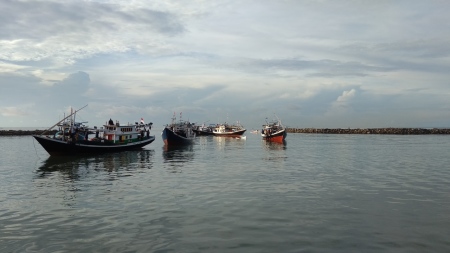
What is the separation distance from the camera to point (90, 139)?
2137 inches

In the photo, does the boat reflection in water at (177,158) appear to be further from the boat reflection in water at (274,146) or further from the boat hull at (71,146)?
the boat reflection in water at (274,146)

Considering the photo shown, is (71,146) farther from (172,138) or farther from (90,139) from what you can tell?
(172,138)

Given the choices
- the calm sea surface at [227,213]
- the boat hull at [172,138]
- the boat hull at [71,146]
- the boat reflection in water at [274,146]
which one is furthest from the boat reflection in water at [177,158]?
the boat reflection in water at [274,146]

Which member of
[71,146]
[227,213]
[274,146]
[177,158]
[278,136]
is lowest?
[227,213]

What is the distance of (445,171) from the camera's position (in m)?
30.9

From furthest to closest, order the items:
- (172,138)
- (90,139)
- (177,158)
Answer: (172,138), (90,139), (177,158)

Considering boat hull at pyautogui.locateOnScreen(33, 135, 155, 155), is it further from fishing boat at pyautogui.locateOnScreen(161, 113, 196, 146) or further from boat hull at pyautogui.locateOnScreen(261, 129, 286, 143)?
boat hull at pyautogui.locateOnScreen(261, 129, 286, 143)

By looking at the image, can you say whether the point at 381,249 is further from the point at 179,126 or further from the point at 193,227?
the point at 179,126

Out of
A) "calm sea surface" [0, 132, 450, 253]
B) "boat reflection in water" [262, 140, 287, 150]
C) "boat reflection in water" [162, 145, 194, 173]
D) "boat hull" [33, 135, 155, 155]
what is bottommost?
"calm sea surface" [0, 132, 450, 253]

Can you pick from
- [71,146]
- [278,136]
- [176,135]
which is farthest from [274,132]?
[71,146]

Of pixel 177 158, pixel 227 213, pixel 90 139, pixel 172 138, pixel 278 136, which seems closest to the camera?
pixel 227 213

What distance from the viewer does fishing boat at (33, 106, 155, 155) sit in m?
46.2

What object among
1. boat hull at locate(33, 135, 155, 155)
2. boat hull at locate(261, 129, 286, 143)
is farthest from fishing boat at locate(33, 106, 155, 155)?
boat hull at locate(261, 129, 286, 143)

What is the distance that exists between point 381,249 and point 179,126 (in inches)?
3162
